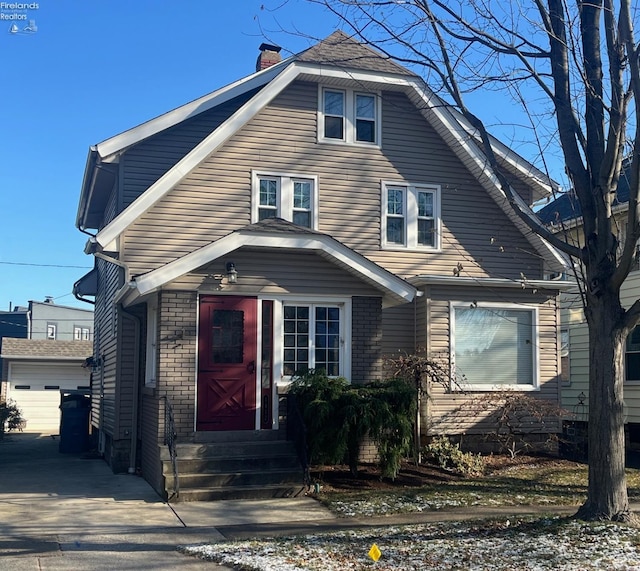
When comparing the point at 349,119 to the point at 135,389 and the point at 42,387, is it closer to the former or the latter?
the point at 135,389

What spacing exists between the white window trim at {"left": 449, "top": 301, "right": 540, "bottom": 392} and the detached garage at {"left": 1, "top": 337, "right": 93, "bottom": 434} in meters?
18.0

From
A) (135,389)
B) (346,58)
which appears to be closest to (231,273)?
(135,389)

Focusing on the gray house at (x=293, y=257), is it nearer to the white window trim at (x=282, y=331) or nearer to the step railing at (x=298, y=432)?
the white window trim at (x=282, y=331)

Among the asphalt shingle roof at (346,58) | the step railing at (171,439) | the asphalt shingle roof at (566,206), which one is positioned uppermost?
the asphalt shingle roof at (346,58)

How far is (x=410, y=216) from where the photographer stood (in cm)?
1564

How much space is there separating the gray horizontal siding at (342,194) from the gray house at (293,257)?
1.2 inches

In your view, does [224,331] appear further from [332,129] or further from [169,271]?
[332,129]

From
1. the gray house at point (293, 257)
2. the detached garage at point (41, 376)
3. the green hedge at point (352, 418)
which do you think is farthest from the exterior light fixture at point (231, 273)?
the detached garage at point (41, 376)

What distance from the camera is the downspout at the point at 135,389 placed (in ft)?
45.3

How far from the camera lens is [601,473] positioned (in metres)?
8.23

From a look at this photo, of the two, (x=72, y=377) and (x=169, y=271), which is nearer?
(x=169, y=271)

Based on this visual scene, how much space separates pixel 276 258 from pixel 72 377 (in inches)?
792

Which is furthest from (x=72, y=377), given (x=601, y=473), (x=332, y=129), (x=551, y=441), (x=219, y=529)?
(x=601, y=473)

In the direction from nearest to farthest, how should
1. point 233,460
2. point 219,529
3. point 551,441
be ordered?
point 219,529 → point 233,460 → point 551,441
